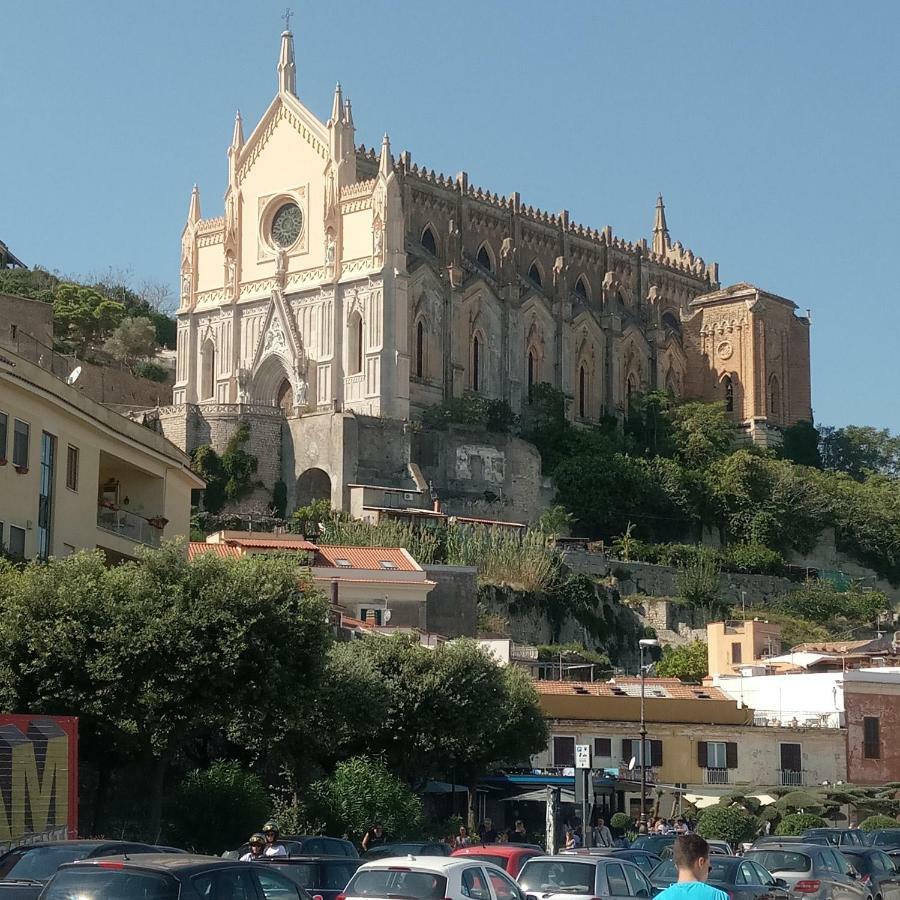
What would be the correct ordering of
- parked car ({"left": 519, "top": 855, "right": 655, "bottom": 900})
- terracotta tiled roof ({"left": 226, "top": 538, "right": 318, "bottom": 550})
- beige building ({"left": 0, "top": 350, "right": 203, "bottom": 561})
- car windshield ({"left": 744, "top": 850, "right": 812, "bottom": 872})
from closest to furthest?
parked car ({"left": 519, "top": 855, "right": 655, "bottom": 900}), car windshield ({"left": 744, "top": 850, "right": 812, "bottom": 872}), beige building ({"left": 0, "top": 350, "right": 203, "bottom": 561}), terracotta tiled roof ({"left": 226, "top": 538, "right": 318, "bottom": 550})

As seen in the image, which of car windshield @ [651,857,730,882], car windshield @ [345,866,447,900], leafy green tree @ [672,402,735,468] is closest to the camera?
car windshield @ [345,866,447,900]

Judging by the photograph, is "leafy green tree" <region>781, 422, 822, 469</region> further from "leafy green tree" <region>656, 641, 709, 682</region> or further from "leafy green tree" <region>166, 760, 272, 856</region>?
"leafy green tree" <region>166, 760, 272, 856</region>

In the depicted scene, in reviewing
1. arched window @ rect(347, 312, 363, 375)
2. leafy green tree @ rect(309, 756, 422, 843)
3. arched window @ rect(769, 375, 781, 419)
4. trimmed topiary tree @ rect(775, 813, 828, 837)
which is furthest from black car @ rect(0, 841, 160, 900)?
arched window @ rect(769, 375, 781, 419)

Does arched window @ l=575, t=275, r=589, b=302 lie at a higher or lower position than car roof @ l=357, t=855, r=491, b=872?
higher

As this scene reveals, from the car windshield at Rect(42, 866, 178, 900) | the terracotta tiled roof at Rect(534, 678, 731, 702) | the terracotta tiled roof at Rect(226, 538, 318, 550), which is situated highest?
the terracotta tiled roof at Rect(226, 538, 318, 550)

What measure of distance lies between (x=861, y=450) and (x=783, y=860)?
94768 millimetres

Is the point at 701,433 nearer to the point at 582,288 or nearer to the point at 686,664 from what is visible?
the point at 582,288

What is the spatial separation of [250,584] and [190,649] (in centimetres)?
174

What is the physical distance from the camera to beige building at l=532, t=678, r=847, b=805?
51.5 metres

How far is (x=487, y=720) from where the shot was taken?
42688 millimetres

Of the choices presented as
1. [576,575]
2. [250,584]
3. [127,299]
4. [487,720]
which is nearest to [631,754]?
[487,720]

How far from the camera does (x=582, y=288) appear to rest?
368 ft

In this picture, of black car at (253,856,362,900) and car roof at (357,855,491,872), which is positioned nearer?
car roof at (357,855,491,872)

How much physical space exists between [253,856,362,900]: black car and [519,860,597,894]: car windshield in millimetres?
1970
